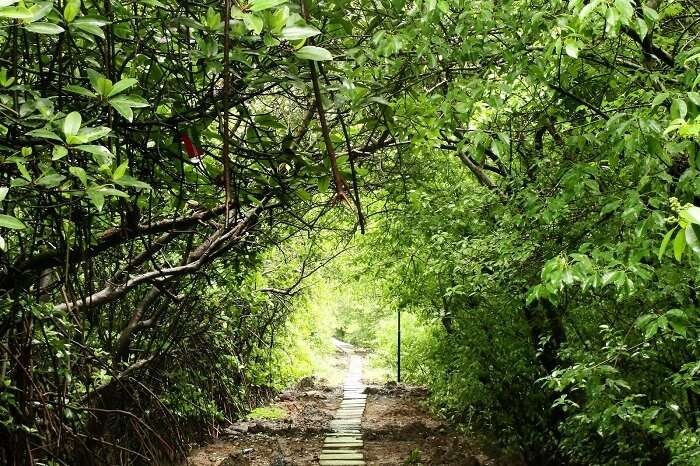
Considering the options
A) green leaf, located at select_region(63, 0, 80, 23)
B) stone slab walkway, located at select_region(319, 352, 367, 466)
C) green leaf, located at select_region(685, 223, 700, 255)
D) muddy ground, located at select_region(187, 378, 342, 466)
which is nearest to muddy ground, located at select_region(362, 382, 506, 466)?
stone slab walkway, located at select_region(319, 352, 367, 466)

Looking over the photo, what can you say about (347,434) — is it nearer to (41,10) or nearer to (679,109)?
(679,109)

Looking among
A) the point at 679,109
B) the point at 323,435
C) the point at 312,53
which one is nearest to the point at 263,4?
the point at 312,53

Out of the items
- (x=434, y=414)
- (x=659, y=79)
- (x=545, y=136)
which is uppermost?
(x=545, y=136)

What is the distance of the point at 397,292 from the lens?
32.8 ft

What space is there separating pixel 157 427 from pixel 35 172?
22.2ft

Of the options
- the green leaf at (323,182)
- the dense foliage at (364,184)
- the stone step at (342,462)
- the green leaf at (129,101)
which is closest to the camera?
the green leaf at (129,101)

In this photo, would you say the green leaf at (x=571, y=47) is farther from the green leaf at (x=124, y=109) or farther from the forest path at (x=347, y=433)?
the forest path at (x=347, y=433)

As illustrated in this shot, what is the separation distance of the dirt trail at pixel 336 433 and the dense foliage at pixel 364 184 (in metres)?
1.53

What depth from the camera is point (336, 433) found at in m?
12.4

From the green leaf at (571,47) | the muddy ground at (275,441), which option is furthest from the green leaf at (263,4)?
the muddy ground at (275,441)

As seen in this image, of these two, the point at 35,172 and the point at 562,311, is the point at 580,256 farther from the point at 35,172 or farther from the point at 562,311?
the point at 562,311

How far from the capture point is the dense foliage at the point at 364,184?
195cm

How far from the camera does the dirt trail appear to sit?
32.4ft

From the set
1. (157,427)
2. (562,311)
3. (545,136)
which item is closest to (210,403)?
(157,427)
